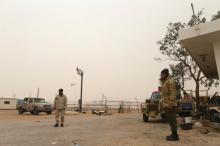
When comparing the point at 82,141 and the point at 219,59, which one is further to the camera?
the point at 219,59

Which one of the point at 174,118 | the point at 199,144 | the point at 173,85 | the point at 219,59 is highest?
the point at 219,59

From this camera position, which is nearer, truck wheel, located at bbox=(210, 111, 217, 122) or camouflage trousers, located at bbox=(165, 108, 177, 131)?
camouflage trousers, located at bbox=(165, 108, 177, 131)

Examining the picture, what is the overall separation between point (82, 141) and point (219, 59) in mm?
7956

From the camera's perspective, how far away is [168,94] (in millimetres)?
9281

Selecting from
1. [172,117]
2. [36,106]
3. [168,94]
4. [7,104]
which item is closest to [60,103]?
[168,94]

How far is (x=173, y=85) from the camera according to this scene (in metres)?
9.34

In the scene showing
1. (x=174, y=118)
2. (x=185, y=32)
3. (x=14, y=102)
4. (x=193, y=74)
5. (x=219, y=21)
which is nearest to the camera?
(x=174, y=118)

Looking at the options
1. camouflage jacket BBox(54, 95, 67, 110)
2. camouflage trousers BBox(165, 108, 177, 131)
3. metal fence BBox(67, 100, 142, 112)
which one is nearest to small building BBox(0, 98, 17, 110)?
metal fence BBox(67, 100, 142, 112)

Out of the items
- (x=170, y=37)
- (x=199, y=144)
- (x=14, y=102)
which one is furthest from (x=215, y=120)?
(x=14, y=102)

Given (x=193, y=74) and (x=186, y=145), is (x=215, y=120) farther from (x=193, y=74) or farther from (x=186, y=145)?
(x=193, y=74)

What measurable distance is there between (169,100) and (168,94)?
0.19 meters

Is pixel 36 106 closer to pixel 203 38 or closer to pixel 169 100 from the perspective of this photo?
pixel 203 38

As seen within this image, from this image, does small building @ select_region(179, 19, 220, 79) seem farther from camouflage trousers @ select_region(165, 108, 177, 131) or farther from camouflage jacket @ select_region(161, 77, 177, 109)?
camouflage trousers @ select_region(165, 108, 177, 131)

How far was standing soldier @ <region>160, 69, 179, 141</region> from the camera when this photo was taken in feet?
30.0
